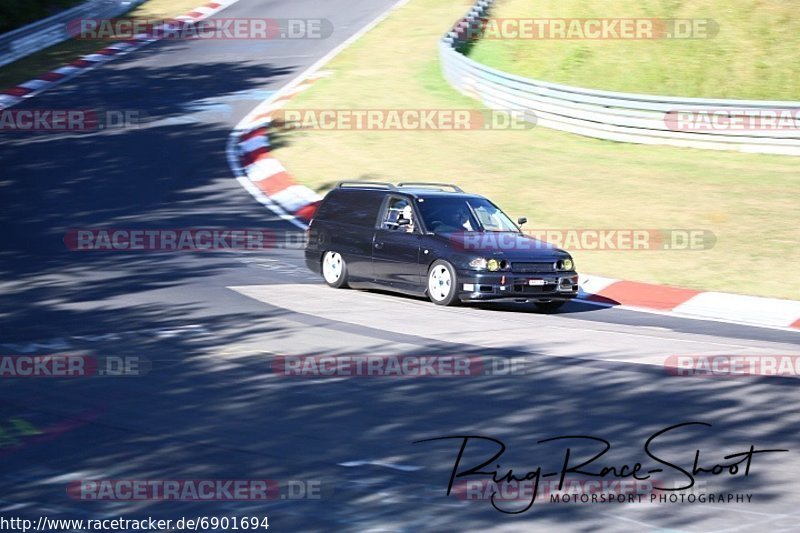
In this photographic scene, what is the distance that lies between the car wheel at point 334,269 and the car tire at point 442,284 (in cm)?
151

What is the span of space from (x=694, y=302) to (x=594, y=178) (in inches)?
262

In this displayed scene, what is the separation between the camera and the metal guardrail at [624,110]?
77.2ft

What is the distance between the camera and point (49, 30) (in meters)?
36.5

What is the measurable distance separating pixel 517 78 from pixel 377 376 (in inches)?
686

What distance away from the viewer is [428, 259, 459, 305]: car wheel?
14.7 metres

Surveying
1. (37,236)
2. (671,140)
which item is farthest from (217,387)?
(671,140)

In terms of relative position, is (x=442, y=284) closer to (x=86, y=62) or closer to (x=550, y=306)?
(x=550, y=306)

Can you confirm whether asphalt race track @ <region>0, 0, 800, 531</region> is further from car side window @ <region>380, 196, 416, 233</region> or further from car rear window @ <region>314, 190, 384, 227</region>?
car rear window @ <region>314, 190, 384, 227</region>

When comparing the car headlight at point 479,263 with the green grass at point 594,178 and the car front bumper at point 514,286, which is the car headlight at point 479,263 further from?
the green grass at point 594,178

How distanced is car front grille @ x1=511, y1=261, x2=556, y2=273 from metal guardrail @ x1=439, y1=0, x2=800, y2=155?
1004cm

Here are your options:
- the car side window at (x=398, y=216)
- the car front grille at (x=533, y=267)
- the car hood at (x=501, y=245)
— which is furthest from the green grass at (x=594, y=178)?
the car side window at (x=398, y=216)

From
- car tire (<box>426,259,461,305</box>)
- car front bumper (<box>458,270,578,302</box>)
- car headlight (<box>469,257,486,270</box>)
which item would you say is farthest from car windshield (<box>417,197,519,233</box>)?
car front bumper (<box>458,270,578,302</box>)

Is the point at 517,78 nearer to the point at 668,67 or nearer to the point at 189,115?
the point at 668,67

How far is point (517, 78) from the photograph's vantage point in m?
26.9
